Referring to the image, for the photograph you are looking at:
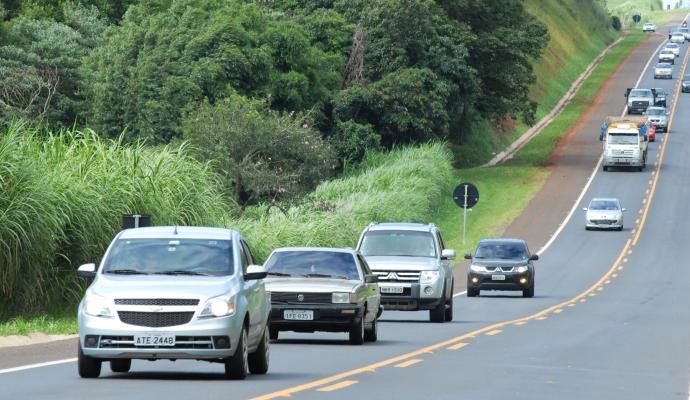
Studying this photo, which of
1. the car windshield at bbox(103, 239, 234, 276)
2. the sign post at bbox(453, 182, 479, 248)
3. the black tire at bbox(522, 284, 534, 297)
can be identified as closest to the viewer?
the car windshield at bbox(103, 239, 234, 276)

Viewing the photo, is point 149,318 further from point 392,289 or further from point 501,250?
point 501,250

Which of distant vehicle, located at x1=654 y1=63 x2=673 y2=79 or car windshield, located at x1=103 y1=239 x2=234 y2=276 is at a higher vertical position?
car windshield, located at x1=103 y1=239 x2=234 y2=276

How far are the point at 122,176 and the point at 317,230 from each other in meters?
13.4

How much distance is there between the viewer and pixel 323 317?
2214 cm

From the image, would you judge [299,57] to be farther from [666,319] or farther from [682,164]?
[666,319]

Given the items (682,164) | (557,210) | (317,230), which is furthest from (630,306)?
(682,164)

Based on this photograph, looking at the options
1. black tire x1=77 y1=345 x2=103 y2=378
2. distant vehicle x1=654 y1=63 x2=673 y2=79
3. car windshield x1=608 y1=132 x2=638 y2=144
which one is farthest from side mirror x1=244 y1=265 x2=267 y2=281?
distant vehicle x1=654 y1=63 x2=673 y2=79

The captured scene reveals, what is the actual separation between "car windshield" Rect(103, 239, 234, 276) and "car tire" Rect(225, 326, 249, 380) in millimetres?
826

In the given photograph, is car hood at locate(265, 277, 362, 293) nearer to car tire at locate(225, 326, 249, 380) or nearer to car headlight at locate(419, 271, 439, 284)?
car headlight at locate(419, 271, 439, 284)

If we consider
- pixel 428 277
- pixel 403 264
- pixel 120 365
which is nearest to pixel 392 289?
pixel 403 264

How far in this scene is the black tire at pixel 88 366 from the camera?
15400 mm

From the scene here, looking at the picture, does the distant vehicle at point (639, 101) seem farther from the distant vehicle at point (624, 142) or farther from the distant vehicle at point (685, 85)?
the distant vehicle at point (624, 142)

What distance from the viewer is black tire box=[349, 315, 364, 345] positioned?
2224cm

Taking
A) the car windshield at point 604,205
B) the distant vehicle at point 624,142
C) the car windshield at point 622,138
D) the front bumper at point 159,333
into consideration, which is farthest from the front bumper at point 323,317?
the car windshield at point 622,138
